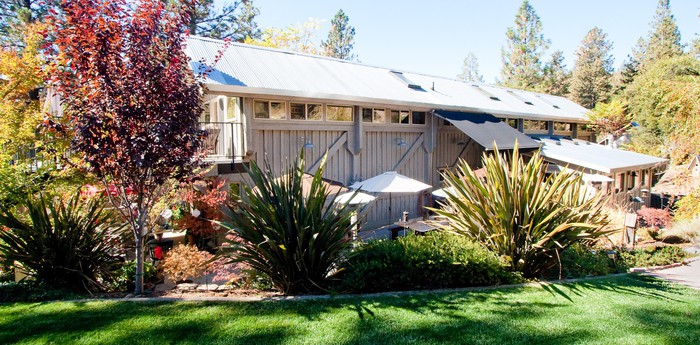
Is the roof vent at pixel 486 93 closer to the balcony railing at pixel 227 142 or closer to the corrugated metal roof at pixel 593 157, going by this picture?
the corrugated metal roof at pixel 593 157

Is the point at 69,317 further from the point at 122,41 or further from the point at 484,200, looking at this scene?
the point at 484,200

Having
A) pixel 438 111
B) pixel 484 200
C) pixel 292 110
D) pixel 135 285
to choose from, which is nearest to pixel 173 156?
pixel 135 285

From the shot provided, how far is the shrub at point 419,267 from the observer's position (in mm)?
5602

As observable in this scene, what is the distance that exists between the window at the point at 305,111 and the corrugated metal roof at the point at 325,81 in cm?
56

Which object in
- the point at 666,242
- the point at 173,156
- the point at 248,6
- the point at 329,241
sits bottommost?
the point at 666,242

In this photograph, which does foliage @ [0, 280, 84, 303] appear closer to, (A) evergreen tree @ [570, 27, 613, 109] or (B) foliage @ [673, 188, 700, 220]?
(B) foliage @ [673, 188, 700, 220]

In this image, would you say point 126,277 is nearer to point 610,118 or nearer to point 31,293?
point 31,293

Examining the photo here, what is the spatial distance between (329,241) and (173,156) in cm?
238

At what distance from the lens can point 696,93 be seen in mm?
9633

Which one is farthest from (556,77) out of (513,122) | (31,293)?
(31,293)

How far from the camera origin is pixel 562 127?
80.1 ft

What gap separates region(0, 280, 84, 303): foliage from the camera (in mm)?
5301

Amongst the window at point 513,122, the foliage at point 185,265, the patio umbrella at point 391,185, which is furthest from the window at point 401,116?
the foliage at point 185,265

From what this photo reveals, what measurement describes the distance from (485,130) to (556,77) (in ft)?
133
